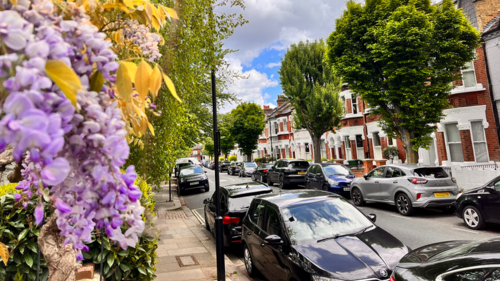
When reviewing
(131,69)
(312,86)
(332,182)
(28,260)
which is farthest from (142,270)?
(312,86)

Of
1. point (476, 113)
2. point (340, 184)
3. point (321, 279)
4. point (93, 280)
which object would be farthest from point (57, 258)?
point (476, 113)

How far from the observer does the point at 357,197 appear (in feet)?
41.0

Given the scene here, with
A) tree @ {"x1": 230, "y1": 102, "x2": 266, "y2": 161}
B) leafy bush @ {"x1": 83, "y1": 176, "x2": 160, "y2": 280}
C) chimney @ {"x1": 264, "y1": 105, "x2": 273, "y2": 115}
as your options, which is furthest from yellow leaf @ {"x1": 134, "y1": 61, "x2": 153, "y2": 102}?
chimney @ {"x1": 264, "y1": 105, "x2": 273, "y2": 115}

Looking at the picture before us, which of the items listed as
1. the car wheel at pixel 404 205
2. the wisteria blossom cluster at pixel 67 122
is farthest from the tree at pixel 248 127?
the wisteria blossom cluster at pixel 67 122

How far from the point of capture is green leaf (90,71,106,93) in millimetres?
956

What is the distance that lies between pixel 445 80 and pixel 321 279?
13082mm

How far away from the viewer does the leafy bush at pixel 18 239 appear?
347 centimetres

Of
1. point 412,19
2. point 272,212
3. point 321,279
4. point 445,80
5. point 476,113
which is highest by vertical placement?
point 412,19

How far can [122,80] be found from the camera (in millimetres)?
1056

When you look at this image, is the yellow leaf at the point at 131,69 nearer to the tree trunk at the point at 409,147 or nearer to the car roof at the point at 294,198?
the car roof at the point at 294,198

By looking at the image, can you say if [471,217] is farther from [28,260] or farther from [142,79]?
[28,260]

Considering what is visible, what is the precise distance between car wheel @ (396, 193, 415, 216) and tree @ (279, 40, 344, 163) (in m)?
13.6

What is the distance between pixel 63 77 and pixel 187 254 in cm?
720

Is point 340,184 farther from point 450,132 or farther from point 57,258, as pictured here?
point 57,258
